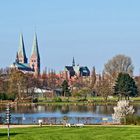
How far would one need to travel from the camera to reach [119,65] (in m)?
161

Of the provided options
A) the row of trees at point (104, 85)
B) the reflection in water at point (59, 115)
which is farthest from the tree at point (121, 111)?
the row of trees at point (104, 85)

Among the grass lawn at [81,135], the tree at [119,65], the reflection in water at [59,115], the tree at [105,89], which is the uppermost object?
the tree at [119,65]

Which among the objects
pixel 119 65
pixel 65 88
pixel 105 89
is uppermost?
pixel 119 65

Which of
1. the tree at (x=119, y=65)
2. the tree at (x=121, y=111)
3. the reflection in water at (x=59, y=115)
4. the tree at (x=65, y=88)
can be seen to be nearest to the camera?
the reflection in water at (x=59, y=115)

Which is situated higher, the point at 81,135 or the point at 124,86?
the point at 124,86

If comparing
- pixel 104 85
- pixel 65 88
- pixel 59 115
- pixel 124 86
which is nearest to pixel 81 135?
pixel 59 115

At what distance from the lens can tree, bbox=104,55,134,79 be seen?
526ft

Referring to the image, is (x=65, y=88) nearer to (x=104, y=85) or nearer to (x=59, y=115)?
(x=104, y=85)

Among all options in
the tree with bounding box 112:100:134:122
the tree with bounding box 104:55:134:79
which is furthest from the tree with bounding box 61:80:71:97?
the tree with bounding box 112:100:134:122

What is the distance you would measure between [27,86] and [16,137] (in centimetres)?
10361

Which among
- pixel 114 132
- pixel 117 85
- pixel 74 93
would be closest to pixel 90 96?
pixel 74 93

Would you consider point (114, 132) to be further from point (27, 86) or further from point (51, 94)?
point (51, 94)

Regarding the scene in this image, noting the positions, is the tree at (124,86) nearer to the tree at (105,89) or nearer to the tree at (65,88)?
the tree at (105,89)

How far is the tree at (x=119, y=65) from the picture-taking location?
16025 cm
